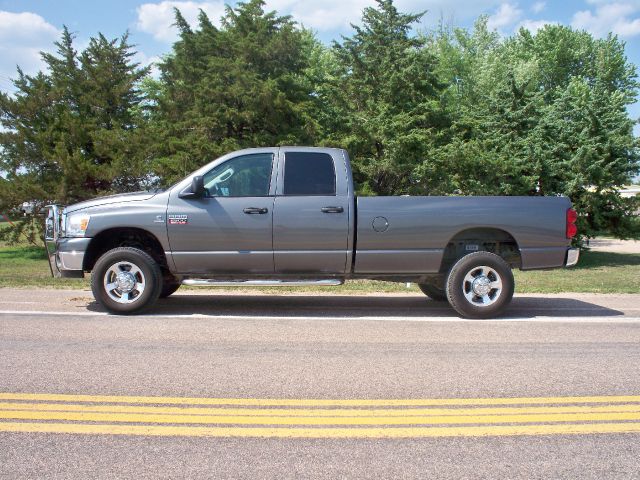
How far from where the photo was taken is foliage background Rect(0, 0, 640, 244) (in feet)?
60.0

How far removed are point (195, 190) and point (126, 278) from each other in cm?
144

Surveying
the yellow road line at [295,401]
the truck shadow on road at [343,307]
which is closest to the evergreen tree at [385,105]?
the truck shadow on road at [343,307]

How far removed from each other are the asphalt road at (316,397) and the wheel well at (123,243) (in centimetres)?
78

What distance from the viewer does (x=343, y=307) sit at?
8516mm

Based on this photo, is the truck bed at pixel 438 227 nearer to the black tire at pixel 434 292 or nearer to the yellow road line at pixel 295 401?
the black tire at pixel 434 292

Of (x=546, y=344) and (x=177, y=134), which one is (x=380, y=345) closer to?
(x=546, y=344)

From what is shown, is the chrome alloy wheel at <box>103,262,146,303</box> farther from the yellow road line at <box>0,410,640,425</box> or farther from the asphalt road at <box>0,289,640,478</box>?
the yellow road line at <box>0,410,640,425</box>

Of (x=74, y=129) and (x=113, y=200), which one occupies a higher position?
(x=74, y=129)

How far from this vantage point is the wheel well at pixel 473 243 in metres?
7.82

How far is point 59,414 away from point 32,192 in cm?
1942

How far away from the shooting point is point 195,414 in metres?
4.09

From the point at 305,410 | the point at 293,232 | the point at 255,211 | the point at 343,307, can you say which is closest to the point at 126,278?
the point at 255,211

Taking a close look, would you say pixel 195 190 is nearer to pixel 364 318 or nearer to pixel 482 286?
pixel 364 318

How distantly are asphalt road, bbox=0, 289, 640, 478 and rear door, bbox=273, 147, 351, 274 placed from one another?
2.50ft
